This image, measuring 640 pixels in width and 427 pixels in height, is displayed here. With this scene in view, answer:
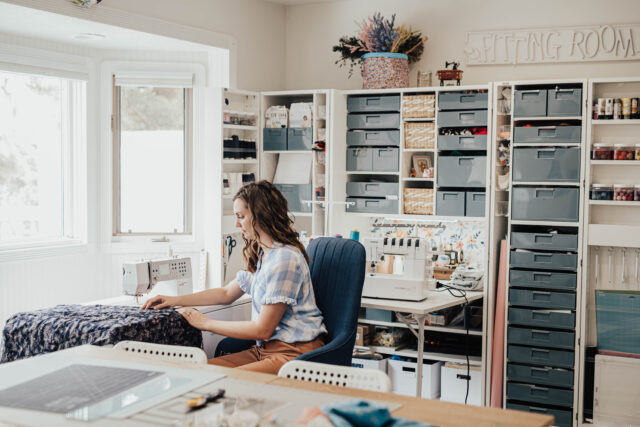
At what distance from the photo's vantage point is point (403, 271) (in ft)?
→ 13.2

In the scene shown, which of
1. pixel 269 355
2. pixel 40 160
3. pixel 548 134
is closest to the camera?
pixel 269 355

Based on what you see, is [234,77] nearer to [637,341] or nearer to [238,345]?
[238,345]

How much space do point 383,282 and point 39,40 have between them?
2458 mm

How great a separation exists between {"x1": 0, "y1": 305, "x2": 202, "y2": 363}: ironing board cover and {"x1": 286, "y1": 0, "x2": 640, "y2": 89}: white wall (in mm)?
2645

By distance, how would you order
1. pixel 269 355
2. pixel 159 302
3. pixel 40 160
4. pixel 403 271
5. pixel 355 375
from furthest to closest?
pixel 40 160, pixel 403 271, pixel 159 302, pixel 269 355, pixel 355 375

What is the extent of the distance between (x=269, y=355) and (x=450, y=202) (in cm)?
196

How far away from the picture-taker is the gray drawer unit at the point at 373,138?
15.2 ft

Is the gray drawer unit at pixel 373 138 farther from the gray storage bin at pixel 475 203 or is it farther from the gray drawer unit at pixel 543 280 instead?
the gray drawer unit at pixel 543 280

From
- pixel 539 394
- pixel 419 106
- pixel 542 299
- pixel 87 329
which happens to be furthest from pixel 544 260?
pixel 87 329

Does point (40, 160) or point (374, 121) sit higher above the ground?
point (374, 121)

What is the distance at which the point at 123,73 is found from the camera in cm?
464

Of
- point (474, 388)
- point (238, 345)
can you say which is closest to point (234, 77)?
point (238, 345)

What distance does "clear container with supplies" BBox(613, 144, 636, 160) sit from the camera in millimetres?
4098

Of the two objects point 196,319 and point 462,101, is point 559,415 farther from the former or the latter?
point 196,319
